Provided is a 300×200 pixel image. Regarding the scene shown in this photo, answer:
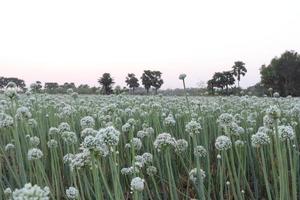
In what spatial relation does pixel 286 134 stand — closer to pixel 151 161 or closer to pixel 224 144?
pixel 224 144

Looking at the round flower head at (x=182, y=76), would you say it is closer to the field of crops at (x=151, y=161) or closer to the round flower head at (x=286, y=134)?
the field of crops at (x=151, y=161)

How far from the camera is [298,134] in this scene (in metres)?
5.83

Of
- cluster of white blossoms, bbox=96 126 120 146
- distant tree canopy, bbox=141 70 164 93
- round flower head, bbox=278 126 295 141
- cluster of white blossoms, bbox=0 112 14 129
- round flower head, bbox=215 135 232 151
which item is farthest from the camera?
distant tree canopy, bbox=141 70 164 93

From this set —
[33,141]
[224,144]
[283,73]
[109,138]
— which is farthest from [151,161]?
[283,73]

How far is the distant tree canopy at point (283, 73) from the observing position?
195 ft

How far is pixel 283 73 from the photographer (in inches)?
2399

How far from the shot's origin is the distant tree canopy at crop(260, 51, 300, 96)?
195ft

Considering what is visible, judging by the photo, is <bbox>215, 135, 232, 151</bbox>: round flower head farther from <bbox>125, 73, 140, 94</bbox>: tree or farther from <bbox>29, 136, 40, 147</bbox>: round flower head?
<bbox>125, 73, 140, 94</bbox>: tree

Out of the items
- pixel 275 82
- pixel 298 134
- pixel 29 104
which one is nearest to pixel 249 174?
pixel 298 134

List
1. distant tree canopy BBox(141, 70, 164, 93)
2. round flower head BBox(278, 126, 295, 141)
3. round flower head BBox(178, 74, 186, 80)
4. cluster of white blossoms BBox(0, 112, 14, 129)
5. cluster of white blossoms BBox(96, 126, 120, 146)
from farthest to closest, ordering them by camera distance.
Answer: distant tree canopy BBox(141, 70, 164, 93) → round flower head BBox(178, 74, 186, 80) → cluster of white blossoms BBox(0, 112, 14, 129) → round flower head BBox(278, 126, 295, 141) → cluster of white blossoms BBox(96, 126, 120, 146)

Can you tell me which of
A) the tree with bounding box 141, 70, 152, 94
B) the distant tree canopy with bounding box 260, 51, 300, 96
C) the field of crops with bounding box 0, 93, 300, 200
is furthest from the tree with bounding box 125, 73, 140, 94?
the field of crops with bounding box 0, 93, 300, 200

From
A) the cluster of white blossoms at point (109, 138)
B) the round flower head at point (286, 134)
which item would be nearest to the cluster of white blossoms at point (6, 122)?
the cluster of white blossoms at point (109, 138)

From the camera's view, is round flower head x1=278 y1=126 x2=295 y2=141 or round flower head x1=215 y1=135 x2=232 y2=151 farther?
round flower head x1=215 y1=135 x2=232 y2=151

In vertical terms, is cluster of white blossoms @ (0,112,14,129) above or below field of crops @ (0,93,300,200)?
above
